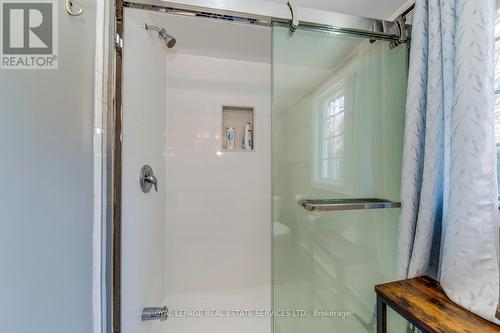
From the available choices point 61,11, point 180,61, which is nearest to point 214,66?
point 180,61

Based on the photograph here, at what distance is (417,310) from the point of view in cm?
60

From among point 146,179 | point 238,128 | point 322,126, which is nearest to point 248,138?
point 238,128

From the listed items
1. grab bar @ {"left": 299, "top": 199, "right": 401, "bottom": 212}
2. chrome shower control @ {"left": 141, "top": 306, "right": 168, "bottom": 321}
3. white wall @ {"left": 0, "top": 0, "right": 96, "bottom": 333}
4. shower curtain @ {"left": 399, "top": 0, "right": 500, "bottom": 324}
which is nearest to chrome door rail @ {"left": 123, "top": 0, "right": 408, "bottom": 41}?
shower curtain @ {"left": 399, "top": 0, "right": 500, "bottom": 324}

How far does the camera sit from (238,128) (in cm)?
181

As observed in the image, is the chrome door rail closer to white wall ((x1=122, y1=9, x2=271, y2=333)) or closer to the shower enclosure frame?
the shower enclosure frame

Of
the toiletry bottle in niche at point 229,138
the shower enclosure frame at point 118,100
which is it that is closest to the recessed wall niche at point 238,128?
the toiletry bottle in niche at point 229,138

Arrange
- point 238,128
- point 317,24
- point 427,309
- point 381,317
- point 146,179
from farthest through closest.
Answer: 1. point 238,128
2. point 146,179
3. point 317,24
4. point 381,317
5. point 427,309

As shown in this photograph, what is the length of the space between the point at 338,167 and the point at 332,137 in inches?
6.4

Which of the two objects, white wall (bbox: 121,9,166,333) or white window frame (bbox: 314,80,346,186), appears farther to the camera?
white window frame (bbox: 314,80,346,186)

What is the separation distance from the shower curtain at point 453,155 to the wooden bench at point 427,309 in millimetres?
30

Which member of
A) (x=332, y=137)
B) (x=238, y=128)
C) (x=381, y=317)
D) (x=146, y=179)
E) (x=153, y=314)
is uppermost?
(x=238, y=128)

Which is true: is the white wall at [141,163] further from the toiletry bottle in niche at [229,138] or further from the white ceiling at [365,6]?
the white ceiling at [365,6]

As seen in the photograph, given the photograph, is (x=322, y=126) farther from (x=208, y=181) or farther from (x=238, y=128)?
(x=208, y=181)

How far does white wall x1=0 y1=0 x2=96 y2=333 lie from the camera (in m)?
0.61
